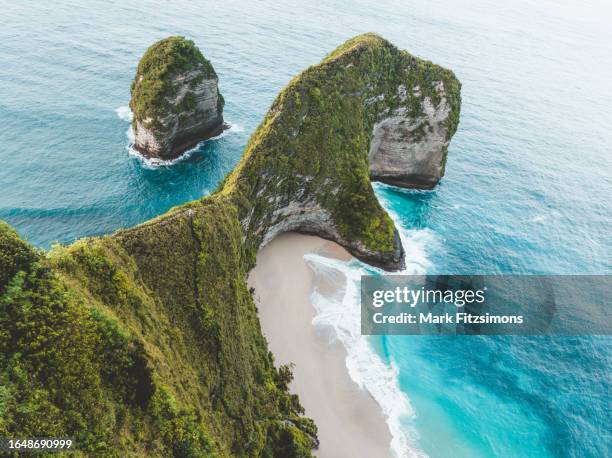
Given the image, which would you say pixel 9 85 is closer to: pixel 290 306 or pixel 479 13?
pixel 290 306

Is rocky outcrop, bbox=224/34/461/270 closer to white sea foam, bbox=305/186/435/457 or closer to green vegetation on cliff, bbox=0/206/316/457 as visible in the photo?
white sea foam, bbox=305/186/435/457

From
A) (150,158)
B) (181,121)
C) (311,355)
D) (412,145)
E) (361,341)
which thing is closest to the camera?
(311,355)

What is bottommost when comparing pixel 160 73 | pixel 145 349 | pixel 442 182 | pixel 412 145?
pixel 442 182

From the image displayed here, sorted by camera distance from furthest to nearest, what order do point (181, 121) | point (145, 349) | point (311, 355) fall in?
1. point (181, 121)
2. point (311, 355)
3. point (145, 349)

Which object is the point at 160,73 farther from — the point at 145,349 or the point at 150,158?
the point at 145,349

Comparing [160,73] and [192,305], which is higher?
[160,73]

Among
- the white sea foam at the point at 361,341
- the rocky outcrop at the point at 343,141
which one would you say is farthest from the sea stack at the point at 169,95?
the white sea foam at the point at 361,341

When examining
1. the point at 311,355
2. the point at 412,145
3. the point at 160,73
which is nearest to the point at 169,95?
the point at 160,73
